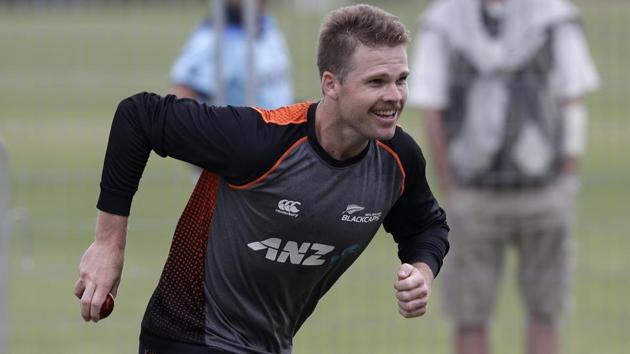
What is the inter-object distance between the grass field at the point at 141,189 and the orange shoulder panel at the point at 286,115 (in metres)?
3.53

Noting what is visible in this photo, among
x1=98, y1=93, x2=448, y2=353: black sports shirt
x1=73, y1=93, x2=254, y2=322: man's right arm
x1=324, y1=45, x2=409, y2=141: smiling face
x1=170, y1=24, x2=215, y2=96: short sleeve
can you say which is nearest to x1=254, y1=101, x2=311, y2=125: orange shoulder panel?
x1=98, y1=93, x2=448, y2=353: black sports shirt

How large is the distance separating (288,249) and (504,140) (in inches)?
123

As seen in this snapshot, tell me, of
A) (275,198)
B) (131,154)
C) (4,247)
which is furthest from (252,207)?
(4,247)

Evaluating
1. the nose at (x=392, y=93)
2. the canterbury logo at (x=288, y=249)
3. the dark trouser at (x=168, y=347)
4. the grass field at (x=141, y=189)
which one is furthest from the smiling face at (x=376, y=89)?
the grass field at (x=141, y=189)

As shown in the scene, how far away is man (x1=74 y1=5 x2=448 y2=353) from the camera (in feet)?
15.1

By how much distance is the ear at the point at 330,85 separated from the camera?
4676mm

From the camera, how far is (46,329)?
9484 mm

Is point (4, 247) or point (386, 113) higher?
point (386, 113)

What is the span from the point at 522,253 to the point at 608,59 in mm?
1320

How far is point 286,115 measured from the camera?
15.7 feet

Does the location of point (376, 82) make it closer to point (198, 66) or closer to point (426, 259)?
point (426, 259)

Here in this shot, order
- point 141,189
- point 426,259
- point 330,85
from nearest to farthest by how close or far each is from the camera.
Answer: point 330,85
point 426,259
point 141,189

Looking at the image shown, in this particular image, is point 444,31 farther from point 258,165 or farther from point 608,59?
point 258,165

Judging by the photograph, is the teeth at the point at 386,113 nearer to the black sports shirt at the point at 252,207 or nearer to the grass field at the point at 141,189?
the black sports shirt at the point at 252,207
